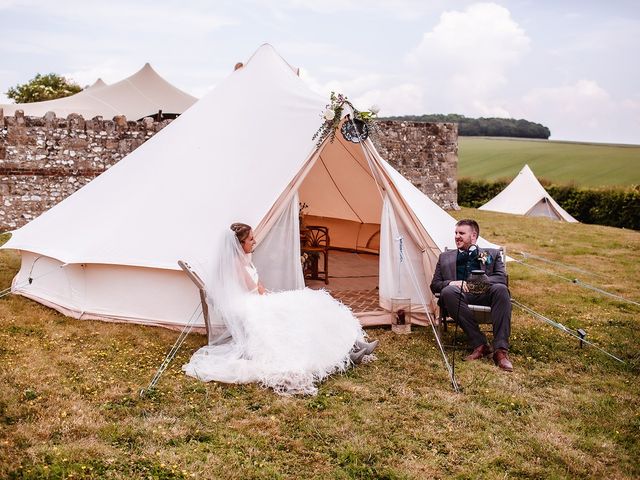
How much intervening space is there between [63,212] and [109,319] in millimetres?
1655

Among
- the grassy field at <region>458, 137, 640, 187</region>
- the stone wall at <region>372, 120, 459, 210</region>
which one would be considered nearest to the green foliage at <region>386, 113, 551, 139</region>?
the grassy field at <region>458, 137, 640, 187</region>

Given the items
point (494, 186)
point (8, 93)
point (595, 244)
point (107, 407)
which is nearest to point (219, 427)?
point (107, 407)

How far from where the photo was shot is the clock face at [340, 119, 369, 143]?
6453mm

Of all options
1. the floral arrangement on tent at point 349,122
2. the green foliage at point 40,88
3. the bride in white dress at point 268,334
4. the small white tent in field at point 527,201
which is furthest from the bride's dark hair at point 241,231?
the green foliage at point 40,88

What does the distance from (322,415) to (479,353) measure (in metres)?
1.93

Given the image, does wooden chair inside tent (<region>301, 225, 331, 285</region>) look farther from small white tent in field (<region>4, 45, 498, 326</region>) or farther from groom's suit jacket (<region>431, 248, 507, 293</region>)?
groom's suit jacket (<region>431, 248, 507, 293</region>)

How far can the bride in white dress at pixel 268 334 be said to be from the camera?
4.79 m

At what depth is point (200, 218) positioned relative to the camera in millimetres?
6281

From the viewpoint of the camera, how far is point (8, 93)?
1619 inches

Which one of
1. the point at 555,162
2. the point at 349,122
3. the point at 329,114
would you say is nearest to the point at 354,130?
the point at 349,122

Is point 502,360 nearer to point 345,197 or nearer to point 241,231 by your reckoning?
point 241,231

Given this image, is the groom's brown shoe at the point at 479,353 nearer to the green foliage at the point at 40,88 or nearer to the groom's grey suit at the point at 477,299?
the groom's grey suit at the point at 477,299

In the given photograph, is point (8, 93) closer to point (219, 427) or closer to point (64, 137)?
point (64, 137)

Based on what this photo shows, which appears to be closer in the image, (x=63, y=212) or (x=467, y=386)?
(x=467, y=386)
